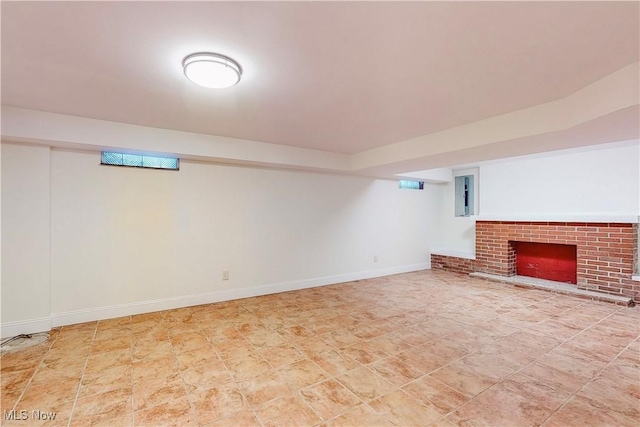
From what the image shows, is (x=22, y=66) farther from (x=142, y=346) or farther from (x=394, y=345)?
(x=394, y=345)

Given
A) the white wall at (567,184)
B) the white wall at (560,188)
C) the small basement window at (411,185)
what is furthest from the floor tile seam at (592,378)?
the small basement window at (411,185)

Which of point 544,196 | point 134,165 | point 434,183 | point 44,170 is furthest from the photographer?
point 434,183

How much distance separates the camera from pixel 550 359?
249cm

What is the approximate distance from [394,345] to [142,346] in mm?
2341

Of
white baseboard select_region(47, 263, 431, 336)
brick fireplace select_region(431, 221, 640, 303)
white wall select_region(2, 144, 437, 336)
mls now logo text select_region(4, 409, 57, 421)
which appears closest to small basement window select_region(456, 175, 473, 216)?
brick fireplace select_region(431, 221, 640, 303)

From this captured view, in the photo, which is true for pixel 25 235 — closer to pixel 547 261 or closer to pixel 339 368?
pixel 339 368

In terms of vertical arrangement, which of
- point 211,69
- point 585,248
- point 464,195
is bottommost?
point 585,248

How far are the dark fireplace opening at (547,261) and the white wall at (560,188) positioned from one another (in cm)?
62

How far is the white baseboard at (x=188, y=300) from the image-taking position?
3.30m

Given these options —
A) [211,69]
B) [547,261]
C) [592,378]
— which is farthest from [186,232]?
[547,261]

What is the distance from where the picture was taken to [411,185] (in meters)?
6.30

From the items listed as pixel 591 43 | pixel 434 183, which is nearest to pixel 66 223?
pixel 591 43

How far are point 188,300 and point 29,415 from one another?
210 centimetres

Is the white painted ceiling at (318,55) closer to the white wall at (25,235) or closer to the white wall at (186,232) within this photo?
the white wall at (25,235)
